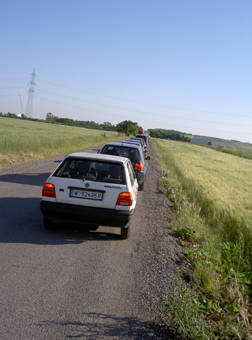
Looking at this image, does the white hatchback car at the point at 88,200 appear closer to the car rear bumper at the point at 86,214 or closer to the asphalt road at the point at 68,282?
the car rear bumper at the point at 86,214

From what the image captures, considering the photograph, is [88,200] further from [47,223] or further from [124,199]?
[47,223]

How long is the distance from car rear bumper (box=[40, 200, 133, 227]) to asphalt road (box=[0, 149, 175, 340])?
0.39 m

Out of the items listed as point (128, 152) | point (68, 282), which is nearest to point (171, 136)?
point (128, 152)

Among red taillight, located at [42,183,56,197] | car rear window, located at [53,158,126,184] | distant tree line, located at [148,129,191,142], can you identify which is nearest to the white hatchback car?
red taillight, located at [42,183,56,197]

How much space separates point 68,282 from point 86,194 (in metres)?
1.95

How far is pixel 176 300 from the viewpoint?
3695mm

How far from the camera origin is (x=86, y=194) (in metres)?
5.85

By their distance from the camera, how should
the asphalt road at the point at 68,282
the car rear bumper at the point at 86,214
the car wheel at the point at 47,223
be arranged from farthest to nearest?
the car wheel at the point at 47,223, the car rear bumper at the point at 86,214, the asphalt road at the point at 68,282

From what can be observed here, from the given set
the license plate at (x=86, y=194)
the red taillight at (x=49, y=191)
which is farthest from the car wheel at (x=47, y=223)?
the license plate at (x=86, y=194)

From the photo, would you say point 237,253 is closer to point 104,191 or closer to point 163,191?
point 104,191

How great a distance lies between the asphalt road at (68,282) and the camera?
10.4 ft

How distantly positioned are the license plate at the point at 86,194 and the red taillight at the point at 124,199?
33 centimetres

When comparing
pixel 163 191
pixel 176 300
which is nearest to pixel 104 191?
pixel 176 300

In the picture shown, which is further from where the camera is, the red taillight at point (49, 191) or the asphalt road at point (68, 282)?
the red taillight at point (49, 191)
